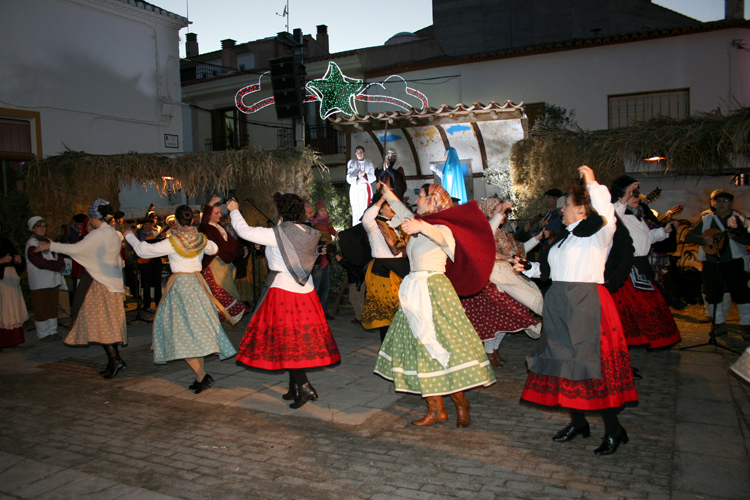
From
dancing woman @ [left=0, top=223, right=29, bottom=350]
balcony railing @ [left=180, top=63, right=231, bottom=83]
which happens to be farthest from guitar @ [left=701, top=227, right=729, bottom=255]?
balcony railing @ [left=180, top=63, right=231, bottom=83]

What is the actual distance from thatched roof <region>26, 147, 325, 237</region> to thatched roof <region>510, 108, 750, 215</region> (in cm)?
392

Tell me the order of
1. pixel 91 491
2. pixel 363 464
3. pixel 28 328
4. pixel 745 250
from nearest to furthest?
1. pixel 91 491
2. pixel 363 464
3. pixel 745 250
4. pixel 28 328

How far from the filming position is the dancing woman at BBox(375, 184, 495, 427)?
4020 millimetres

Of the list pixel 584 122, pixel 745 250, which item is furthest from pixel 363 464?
pixel 584 122

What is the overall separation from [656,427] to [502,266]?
2180 millimetres

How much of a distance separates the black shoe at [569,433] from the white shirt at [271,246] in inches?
91.9

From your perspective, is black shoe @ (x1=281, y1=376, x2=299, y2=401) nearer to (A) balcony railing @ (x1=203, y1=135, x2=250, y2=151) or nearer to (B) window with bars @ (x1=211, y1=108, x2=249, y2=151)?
(B) window with bars @ (x1=211, y1=108, x2=249, y2=151)

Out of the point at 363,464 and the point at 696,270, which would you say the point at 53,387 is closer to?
the point at 363,464

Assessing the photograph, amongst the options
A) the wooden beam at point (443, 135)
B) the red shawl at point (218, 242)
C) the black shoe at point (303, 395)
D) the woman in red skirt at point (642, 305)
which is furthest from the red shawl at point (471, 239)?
the wooden beam at point (443, 135)

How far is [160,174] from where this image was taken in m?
10.3

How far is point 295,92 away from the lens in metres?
9.53

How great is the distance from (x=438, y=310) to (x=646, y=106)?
44.6 feet

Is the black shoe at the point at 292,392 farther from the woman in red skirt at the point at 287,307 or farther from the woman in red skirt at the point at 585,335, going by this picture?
the woman in red skirt at the point at 585,335

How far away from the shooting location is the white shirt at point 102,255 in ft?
19.1
